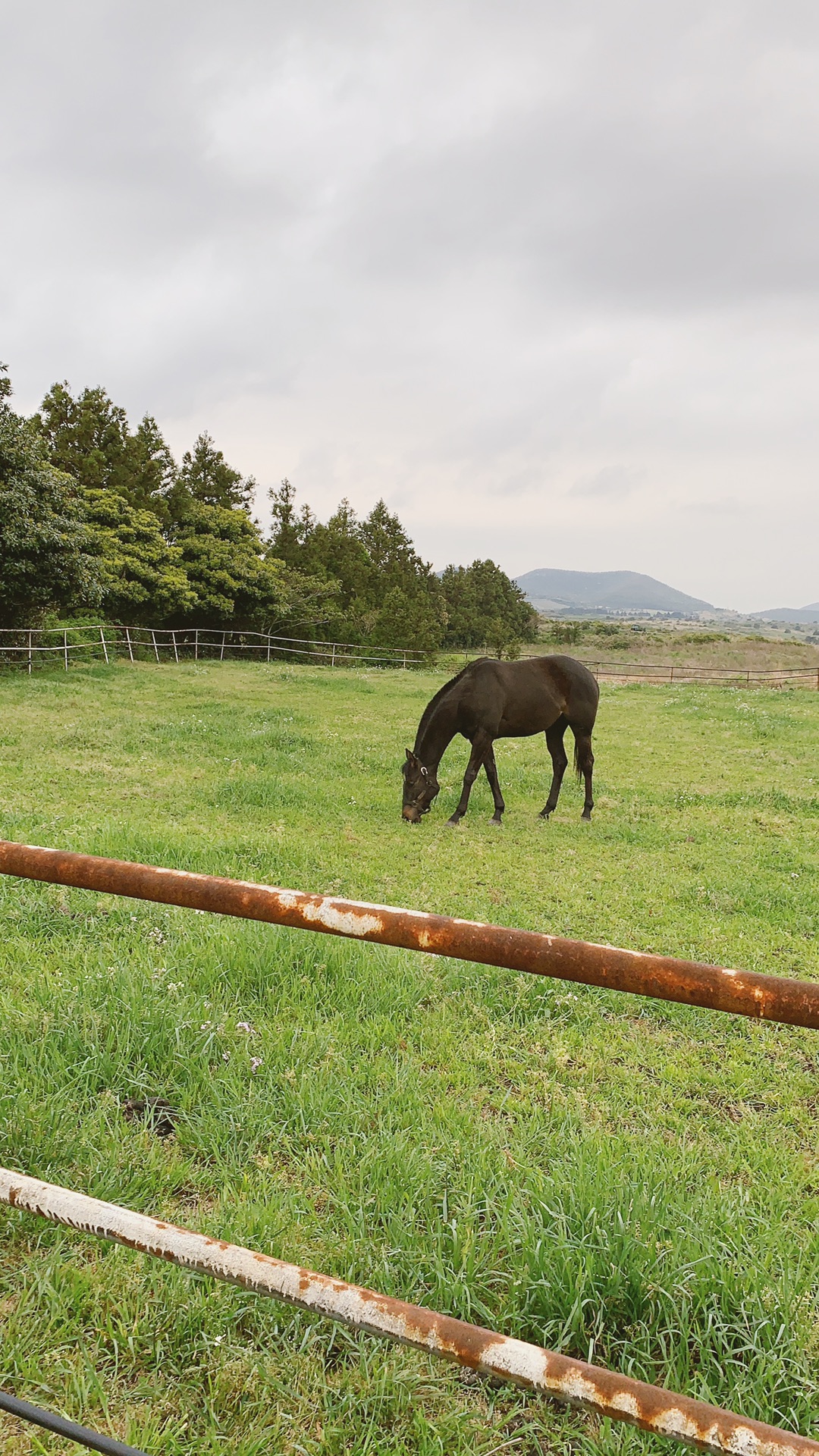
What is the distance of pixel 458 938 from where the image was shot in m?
1.19

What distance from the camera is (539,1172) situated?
233cm

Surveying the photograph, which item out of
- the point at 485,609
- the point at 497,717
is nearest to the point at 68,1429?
the point at 497,717

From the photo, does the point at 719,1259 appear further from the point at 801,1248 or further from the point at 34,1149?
the point at 34,1149

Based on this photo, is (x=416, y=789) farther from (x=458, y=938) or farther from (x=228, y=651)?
(x=228, y=651)

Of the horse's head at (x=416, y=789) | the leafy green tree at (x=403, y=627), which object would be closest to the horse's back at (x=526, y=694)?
the horse's head at (x=416, y=789)

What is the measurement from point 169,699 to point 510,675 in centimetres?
1110

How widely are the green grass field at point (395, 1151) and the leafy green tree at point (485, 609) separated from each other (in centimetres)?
4625

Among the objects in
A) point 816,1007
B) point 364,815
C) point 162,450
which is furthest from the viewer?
point 162,450

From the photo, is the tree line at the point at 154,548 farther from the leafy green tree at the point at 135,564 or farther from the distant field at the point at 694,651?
the distant field at the point at 694,651

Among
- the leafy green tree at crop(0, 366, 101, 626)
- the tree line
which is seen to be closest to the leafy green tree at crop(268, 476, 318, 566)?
the tree line

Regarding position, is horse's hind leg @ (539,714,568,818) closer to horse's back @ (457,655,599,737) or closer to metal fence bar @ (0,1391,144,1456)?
horse's back @ (457,655,599,737)

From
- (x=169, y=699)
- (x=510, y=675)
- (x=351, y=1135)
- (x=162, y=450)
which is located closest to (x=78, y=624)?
(x=169, y=699)

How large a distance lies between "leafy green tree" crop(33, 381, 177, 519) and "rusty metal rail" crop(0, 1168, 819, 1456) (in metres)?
35.3

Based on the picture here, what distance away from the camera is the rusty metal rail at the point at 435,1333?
0.89 meters
